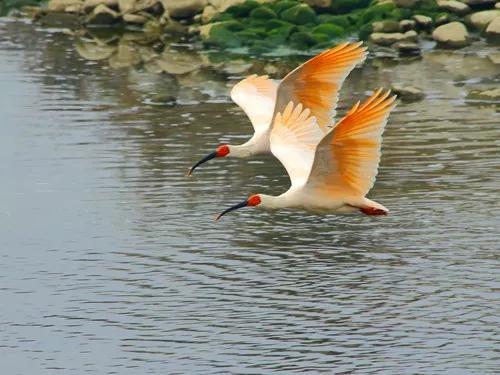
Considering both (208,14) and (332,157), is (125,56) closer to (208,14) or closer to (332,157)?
(208,14)

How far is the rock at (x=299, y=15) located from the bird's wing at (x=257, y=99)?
1479cm

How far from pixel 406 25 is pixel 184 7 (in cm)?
647

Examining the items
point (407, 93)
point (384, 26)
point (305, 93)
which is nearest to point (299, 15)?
point (384, 26)

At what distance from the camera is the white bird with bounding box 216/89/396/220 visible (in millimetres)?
18172

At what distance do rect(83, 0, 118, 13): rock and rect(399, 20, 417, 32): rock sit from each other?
9359 mm

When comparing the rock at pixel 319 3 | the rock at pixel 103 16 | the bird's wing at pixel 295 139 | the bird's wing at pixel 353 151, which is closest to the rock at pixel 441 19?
the rock at pixel 319 3

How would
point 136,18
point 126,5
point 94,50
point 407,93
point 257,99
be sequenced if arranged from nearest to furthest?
1. point 257,99
2. point 407,93
3. point 94,50
4. point 136,18
5. point 126,5

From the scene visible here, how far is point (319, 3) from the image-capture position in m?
39.9

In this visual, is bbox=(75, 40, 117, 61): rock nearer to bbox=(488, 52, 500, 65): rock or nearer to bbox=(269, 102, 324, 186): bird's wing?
bbox=(488, 52, 500, 65): rock

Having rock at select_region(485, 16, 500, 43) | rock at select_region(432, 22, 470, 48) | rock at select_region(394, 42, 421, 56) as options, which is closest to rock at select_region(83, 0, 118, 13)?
rock at select_region(432, 22, 470, 48)

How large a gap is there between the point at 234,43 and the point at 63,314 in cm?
2127

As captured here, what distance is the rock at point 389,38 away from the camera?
3797cm

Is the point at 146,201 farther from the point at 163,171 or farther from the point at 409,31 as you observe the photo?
the point at 409,31

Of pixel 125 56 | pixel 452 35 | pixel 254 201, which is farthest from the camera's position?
pixel 125 56
